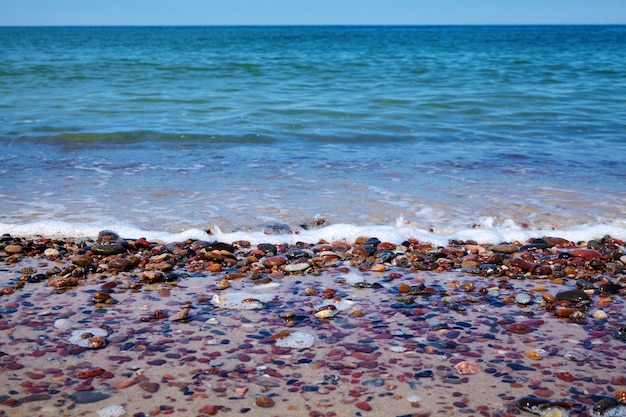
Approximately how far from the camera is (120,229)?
225 inches

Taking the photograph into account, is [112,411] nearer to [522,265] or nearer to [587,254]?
[522,265]

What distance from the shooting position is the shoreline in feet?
9.30

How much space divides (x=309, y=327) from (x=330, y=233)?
7.00 ft

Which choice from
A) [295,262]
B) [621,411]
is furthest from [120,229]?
[621,411]

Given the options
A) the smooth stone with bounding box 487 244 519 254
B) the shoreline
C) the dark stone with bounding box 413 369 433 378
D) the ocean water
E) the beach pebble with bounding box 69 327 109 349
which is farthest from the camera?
the ocean water

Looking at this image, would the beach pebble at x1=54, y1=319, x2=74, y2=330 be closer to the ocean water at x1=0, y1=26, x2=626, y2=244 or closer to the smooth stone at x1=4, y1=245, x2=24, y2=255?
the smooth stone at x1=4, y1=245, x2=24, y2=255

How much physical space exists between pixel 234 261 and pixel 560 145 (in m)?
7.30

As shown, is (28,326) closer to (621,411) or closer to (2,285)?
(2,285)

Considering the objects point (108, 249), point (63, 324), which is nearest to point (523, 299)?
point (63, 324)

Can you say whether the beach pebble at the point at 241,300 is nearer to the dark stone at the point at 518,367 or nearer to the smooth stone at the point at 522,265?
the dark stone at the point at 518,367

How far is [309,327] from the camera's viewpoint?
360 centimetres

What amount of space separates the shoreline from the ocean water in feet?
2.59

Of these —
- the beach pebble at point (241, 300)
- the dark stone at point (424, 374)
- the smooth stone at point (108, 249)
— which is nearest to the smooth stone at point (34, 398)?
the beach pebble at point (241, 300)

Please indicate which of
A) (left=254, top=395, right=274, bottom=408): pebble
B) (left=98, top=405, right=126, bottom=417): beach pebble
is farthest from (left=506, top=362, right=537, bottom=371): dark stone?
(left=98, top=405, right=126, bottom=417): beach pebble
